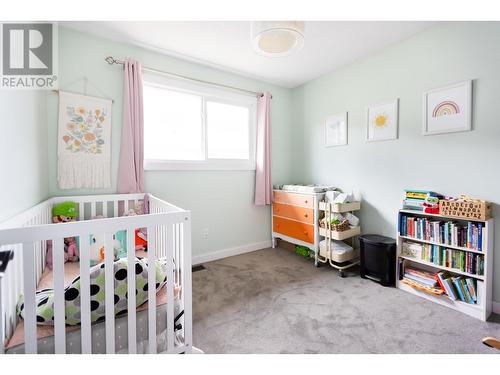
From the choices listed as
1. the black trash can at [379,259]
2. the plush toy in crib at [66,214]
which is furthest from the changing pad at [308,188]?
the plush toy in crib at [66,214]

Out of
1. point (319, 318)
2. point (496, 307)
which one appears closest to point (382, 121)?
point (496, 307)

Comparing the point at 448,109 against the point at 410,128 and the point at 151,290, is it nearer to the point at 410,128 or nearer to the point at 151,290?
the point at 410,128

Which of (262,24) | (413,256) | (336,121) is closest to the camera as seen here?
(262,24)

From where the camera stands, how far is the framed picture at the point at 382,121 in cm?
234

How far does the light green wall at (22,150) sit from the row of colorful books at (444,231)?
2758mm

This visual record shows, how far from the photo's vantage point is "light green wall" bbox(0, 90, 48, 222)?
1241 millimetres

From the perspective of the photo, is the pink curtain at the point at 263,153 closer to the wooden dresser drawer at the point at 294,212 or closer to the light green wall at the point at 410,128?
the wooden dresser drawer at the point at 294,212

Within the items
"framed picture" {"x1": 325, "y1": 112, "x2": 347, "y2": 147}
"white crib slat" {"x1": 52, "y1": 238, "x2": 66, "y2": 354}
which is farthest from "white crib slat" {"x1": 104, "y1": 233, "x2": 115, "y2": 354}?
"framed picture" {"x1": 325, "y1": 112, "x2": 347, "y2": 147}

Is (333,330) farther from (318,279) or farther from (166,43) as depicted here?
(166,43)

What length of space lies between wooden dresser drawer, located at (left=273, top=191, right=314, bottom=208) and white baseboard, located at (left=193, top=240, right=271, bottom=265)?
652 mm

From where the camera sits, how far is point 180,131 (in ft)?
8.89

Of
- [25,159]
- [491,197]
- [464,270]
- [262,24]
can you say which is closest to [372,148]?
[491,197]

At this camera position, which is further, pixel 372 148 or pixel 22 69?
pixel 372 148

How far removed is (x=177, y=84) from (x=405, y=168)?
8.13ft
